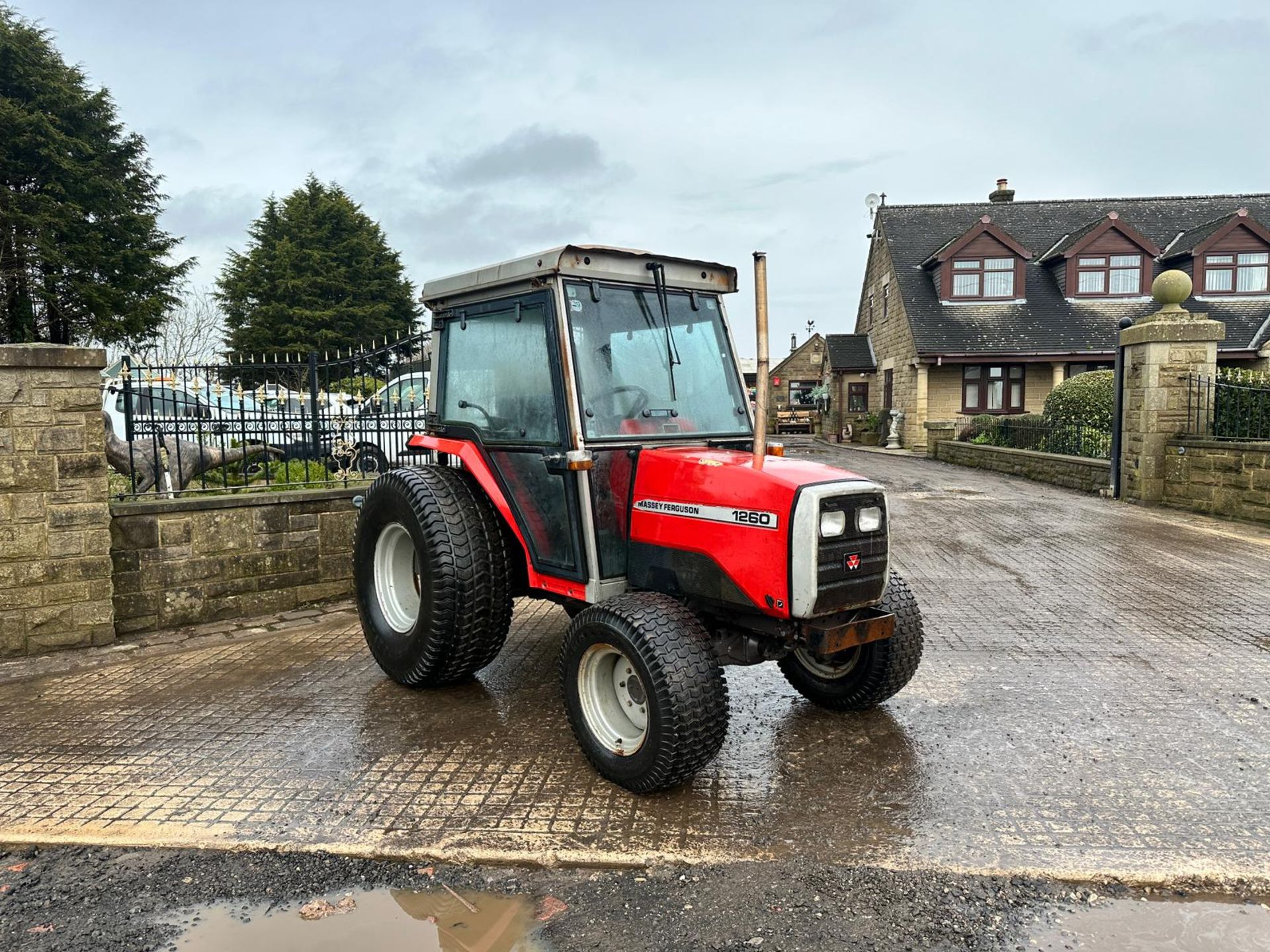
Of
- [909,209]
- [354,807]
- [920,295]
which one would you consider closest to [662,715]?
[354,807]

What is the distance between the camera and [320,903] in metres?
2.91

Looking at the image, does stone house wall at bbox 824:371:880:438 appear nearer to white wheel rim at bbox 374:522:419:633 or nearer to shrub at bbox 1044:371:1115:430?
shrub at bbox 1044:371:1115:430

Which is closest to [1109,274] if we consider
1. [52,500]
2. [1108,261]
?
[1108,261]

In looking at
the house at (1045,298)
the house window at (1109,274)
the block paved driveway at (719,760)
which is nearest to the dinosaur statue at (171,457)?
the block paved driveway at (719,760)

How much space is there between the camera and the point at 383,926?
2.79 meters

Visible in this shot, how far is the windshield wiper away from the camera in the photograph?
424 cm

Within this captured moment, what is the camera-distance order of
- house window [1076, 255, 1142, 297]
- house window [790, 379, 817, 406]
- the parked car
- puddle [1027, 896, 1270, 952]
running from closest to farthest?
puddle [1027, 896, 1270, 952]
the parked car
house window [1076, 255, 1142, 297]
house window [790, 379, 817, 406]

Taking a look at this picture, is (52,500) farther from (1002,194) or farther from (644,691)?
(1002,194)

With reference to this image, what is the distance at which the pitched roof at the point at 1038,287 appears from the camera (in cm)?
2552

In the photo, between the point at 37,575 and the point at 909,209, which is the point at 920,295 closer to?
the point at 909,209

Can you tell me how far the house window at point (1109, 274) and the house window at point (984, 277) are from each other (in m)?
1.98

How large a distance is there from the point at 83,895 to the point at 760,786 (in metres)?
2.52

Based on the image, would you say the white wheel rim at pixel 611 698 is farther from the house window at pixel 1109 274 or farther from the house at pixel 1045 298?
the house window at pixel 1109 274

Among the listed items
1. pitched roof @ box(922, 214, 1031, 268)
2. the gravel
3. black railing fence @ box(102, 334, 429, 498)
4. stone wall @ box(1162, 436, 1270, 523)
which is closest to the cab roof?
black railing fence @ box(102, 334, 429, 498)
